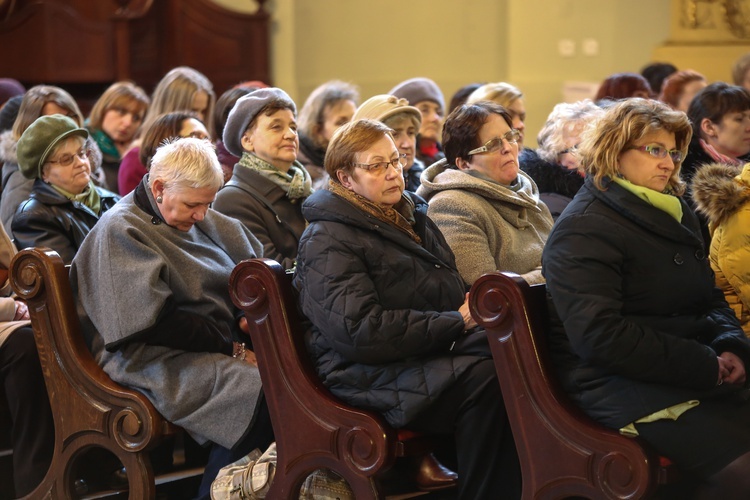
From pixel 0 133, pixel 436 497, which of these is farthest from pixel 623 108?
pixel 0 133

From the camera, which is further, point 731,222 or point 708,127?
point 708,127

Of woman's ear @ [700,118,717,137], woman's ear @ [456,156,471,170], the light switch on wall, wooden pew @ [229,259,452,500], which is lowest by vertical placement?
wooden pew @ [229,259,452,500]

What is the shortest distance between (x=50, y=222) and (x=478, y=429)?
6.12ft

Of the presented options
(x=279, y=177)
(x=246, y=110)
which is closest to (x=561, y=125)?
(x=279, y=177)

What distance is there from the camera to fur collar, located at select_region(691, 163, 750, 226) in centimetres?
371

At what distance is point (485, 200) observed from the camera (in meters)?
3.84

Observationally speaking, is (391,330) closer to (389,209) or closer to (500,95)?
(389,209)

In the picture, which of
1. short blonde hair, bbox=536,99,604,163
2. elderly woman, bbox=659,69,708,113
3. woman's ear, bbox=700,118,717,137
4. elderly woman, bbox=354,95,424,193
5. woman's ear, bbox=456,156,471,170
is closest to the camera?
woman's ear, bbox=456,156,471,170

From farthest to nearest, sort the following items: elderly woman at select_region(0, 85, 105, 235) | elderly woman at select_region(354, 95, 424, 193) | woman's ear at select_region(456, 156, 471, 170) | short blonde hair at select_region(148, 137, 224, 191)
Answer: elderly woman at select_region(0, 85, 105, 235)
elderly woman at select_region(354, 95, 424, 193)
woman's ear at select_region(456, 156, 471, 170)
short blonde hair at select_region(148, 137, 224, 191)

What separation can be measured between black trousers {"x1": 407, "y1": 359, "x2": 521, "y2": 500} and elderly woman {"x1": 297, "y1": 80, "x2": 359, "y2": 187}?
2275 millimetres

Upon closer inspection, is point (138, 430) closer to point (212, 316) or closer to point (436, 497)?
point (212, 316)

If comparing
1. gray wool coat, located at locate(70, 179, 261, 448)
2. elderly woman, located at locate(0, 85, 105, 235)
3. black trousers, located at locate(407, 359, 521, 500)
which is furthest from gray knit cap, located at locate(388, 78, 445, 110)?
black trousers, located at locate(407, 359, 521, 500)

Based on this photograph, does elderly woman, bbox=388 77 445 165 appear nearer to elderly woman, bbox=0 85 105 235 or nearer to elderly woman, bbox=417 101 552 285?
elderly woman, bbox=0 85 105 235

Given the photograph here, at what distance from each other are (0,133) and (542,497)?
3753mm
